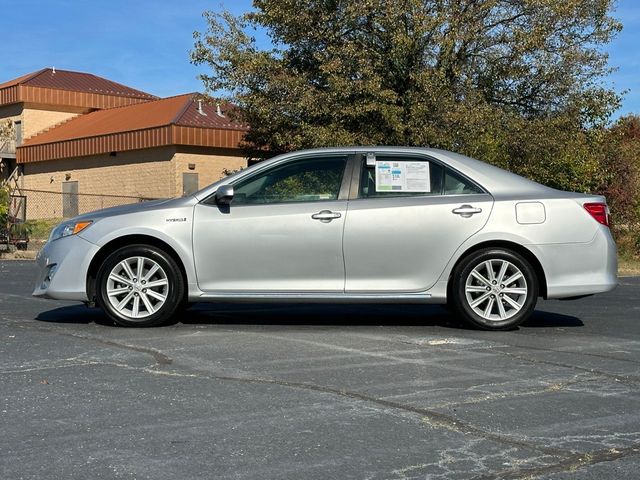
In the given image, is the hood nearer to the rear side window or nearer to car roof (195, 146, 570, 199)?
car roof (195, 146, 570, 199)

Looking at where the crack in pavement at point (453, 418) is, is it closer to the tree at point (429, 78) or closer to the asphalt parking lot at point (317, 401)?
the asphalt parking lot at point (317, 401)

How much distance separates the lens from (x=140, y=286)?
26.6 ft

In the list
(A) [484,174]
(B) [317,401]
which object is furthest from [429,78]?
(B) [317,401]

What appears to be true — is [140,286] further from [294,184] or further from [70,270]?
[294,184]

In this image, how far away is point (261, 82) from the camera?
22.6m

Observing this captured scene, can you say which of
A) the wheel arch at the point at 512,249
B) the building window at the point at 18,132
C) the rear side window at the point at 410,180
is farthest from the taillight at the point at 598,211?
the building window at the point at 18,132

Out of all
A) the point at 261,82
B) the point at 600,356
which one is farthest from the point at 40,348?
the point at 261,82

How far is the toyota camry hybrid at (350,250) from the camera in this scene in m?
7.98

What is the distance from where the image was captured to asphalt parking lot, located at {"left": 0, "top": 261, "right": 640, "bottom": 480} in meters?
4.11

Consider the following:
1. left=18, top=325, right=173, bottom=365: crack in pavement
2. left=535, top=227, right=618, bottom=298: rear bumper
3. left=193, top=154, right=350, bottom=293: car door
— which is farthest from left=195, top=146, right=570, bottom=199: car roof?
left=18, top=325, right=173, bottom=365: crack in pavement

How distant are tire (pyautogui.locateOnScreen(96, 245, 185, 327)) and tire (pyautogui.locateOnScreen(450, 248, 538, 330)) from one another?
97.3 inches

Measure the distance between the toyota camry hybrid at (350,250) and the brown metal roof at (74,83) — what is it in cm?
4021

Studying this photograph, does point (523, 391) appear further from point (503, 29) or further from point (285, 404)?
point (503, 29)

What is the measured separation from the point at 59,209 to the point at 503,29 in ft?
82.2
